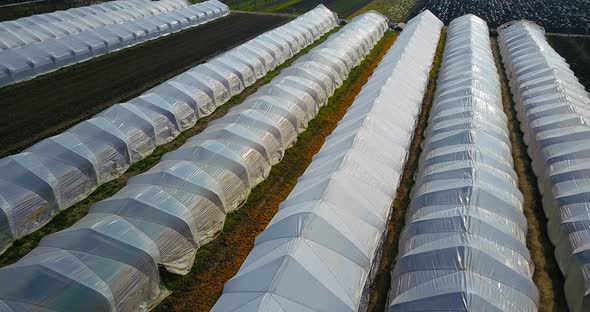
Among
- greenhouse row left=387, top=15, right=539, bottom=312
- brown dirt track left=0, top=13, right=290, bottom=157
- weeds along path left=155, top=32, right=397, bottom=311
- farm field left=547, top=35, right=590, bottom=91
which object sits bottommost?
brown dirt track left=0, top=13, right=290, bottom=157

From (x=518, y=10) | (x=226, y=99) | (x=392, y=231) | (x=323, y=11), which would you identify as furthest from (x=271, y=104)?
(x=518, y=10)

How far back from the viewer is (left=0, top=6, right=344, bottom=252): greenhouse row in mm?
15148

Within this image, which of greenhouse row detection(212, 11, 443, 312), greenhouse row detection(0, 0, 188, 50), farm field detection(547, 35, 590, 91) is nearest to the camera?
greenhouse row detection(212, 11, 443, 312)

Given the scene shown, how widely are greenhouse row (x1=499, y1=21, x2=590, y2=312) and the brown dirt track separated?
23213 millimetres

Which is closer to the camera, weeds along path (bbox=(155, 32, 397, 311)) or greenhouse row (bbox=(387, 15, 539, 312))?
greenhouse row (bbox=(387, 15, 539, 312))

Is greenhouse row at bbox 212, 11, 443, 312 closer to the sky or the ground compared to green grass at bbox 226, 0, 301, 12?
closer to the sky

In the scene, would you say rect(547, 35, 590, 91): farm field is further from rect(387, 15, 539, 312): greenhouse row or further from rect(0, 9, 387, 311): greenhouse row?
rect(0, 9, 387, 311): greenhouse row

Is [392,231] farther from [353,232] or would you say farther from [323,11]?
[323,11]

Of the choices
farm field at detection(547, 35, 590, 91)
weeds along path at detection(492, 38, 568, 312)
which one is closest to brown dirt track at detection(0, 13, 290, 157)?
weeds along path at detection(492, 38, 568, 312)

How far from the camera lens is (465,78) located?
2527 cm

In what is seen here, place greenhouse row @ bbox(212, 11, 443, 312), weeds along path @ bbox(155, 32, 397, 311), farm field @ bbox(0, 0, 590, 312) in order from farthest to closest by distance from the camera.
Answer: weeds along path @ bbox(155, 32, 397, 311) < farm field @ bbox(0, 0, 590, 312) < greenhouse row @ bbox(212, 11, 443, 312)

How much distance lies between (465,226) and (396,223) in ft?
11.3

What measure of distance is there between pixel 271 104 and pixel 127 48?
20595mm

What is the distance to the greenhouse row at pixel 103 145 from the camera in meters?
15.1
